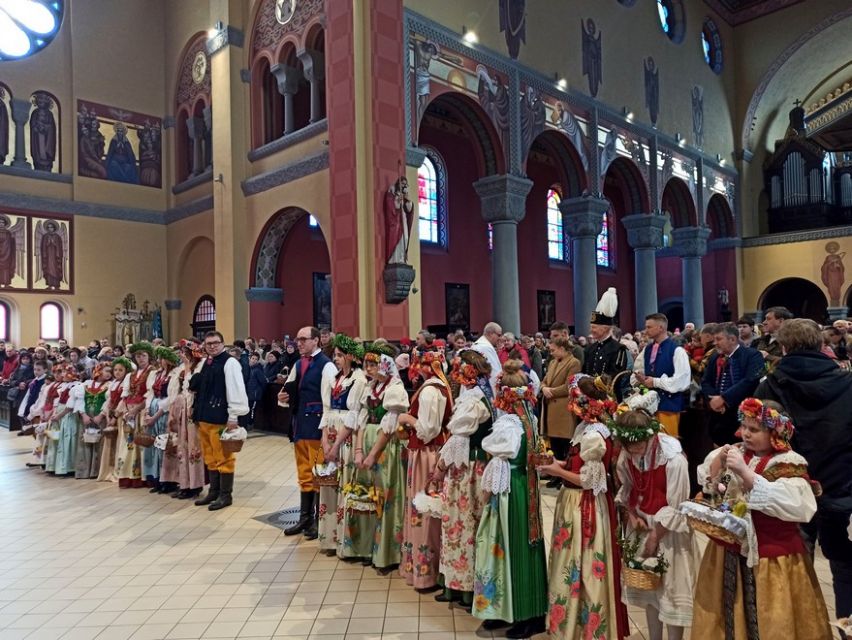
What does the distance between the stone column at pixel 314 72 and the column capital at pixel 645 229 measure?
10847 millimetres

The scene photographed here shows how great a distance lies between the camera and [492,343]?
7562mm

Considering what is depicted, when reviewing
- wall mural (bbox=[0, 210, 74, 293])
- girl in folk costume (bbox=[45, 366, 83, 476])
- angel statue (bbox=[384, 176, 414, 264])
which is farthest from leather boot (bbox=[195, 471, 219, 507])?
wall mural (bbox=[0, 210, 74, 293])

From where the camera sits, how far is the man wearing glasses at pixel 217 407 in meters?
6.53

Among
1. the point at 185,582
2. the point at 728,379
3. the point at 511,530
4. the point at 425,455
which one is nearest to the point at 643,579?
the point at 511,530

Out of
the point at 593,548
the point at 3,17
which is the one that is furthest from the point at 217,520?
the point at 3,17

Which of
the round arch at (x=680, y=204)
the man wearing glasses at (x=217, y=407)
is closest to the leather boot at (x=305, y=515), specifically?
the man wearing glasses at (x=217, y=407)

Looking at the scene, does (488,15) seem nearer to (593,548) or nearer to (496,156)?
(496,156)

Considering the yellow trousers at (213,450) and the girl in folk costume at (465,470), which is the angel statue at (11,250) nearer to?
the yellow trousers at (213,450)

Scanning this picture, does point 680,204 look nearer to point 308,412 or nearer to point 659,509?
point 308,412

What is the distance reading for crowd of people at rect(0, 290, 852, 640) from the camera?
273 centimetres

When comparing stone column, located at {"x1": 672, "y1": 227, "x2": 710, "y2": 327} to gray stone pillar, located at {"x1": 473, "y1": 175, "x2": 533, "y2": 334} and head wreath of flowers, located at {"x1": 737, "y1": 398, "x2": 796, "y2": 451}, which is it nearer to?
gray stone pillar, located at {"x1": 473, "y1": 175, "x2": 533, "y2": 334}

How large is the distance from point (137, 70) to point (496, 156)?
11970mm

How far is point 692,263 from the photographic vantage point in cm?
2269

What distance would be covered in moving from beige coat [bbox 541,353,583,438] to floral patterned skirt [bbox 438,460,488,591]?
9.31 feet
